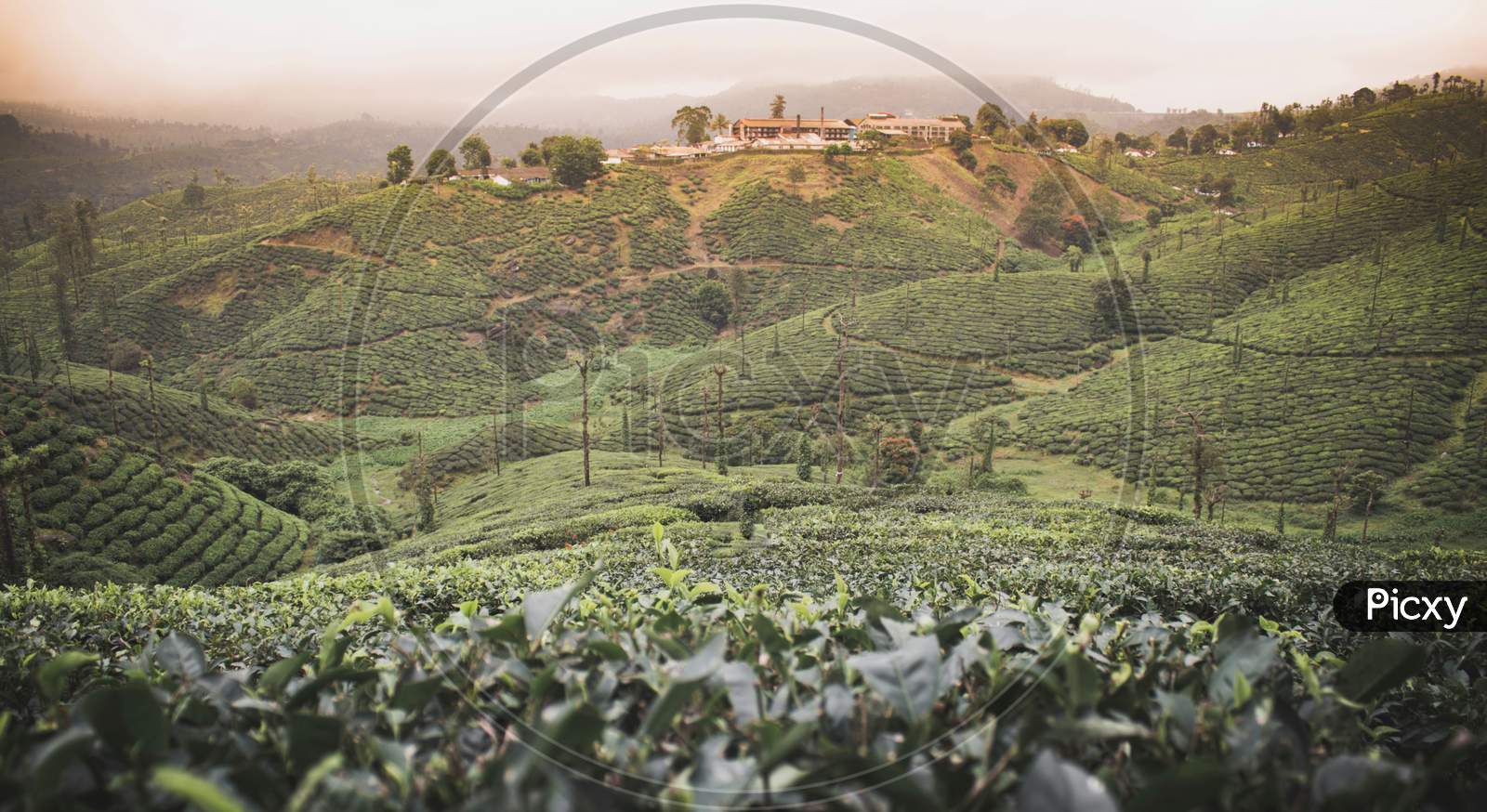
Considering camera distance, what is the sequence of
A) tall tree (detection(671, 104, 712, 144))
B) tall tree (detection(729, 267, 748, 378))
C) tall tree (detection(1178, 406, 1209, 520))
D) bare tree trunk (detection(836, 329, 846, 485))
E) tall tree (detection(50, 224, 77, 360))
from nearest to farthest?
tall tree (detection(1178, 406, 1209, 520))
bare tree trunk (detection(836, 329, 846, 485))
tall tree (detection(50, 224, 77, 360))
tall tree (detection(729, 267, 748, 378))
tall tree (detection(671, 104, 712, 144))

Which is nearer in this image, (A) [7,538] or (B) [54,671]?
(B) [54,671]

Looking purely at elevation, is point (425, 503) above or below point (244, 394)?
below

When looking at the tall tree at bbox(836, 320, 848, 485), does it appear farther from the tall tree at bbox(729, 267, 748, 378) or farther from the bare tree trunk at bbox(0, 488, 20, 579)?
the bare tree trunk at bbox(0, 488, 20, 579)

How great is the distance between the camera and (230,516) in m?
27.9

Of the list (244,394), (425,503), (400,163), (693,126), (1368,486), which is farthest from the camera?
(693,126)

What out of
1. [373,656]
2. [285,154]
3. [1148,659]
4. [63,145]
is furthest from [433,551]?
[285,154]

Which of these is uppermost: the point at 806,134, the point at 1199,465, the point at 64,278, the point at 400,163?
the point at 806,134

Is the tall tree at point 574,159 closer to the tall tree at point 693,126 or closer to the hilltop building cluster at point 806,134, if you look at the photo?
the hilltop building cluster at point 806,134

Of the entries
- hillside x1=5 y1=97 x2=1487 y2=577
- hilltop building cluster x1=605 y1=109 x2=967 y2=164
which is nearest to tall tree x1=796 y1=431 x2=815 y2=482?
hillside x1=5 y1=97 x2=1487 y2=577

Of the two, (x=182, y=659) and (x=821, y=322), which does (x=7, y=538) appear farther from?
(x=821, y=322)

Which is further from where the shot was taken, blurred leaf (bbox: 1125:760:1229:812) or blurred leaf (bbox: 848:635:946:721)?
blurred leaf (bbox: 848:635:946:721)

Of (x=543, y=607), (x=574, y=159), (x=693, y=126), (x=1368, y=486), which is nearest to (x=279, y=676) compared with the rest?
(x=543, y=607)

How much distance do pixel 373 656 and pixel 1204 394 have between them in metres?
42.2

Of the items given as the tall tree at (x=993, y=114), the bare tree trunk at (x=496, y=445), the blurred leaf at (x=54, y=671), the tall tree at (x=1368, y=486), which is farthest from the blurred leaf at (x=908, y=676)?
the bare tree trunk at (x=496, y=445)
